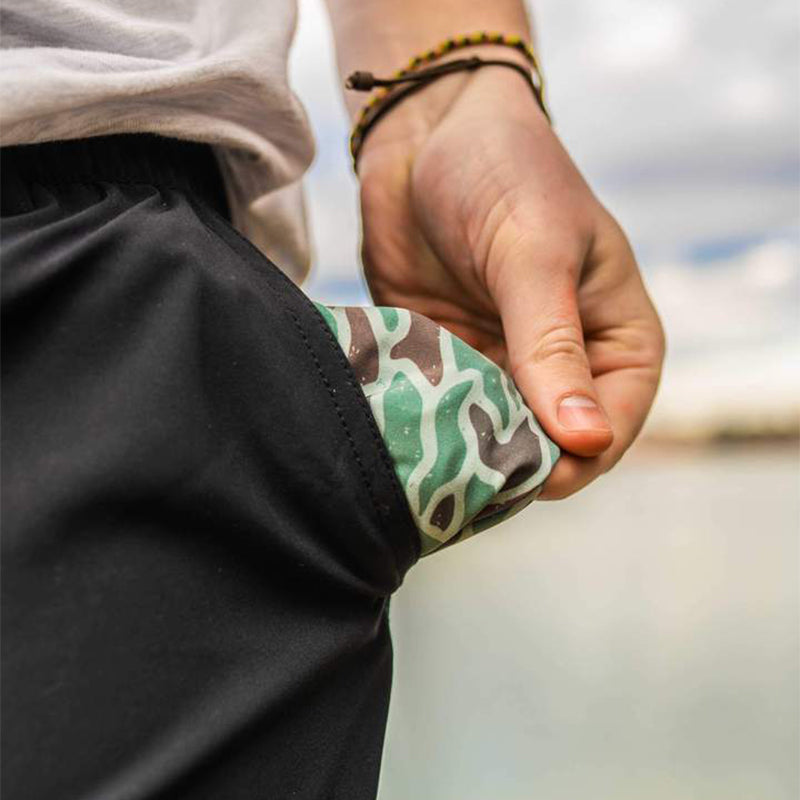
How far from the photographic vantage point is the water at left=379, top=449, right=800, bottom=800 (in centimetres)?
279

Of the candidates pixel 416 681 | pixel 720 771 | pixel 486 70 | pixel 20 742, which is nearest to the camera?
pixel 20 742

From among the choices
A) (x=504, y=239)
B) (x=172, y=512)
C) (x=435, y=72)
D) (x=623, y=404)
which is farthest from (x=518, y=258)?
(x=172, y=512)

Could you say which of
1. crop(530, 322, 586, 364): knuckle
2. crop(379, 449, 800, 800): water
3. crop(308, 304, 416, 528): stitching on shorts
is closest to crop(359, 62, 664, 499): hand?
crop(530, 322, 586, 364): knuckle

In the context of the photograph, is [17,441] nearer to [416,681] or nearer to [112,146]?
[112,146]

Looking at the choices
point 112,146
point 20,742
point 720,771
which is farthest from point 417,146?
point 720,771

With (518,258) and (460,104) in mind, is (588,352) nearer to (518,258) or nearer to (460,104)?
(518,258)

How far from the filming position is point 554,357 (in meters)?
0.64

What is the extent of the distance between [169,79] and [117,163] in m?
0.05

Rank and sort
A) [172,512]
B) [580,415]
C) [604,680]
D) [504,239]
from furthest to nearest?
[604,680] → [504,239] → [580,415] → [172,512]

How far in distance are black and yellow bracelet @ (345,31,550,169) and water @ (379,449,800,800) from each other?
1.54 metres

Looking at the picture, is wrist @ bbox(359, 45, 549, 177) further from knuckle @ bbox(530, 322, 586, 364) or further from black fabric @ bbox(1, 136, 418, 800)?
black fabric @ bbox(1, 136, 418, 800)

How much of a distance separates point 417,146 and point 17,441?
0.53m

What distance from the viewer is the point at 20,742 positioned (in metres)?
0.36

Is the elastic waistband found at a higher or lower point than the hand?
higher
